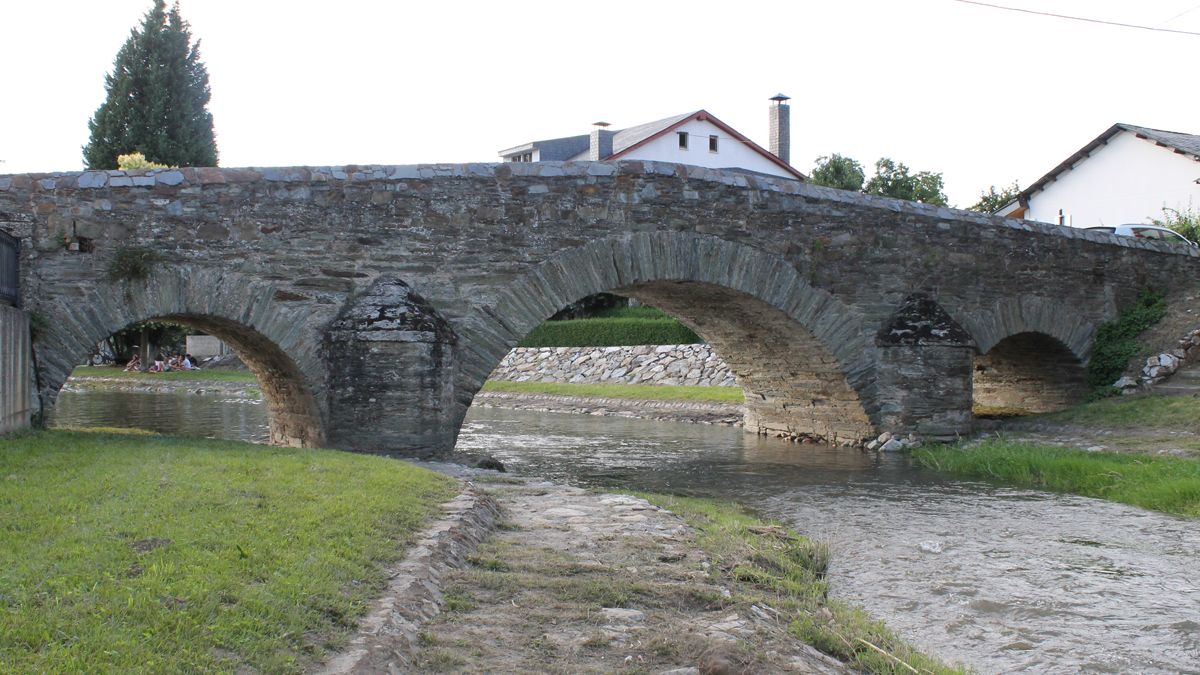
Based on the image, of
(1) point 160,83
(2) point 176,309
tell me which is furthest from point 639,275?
(1) point 160,83

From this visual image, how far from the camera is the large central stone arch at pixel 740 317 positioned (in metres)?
10.7

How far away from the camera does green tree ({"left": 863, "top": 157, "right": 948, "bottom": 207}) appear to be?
Result: 35.3 m

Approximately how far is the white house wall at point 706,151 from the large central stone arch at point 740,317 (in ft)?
73.9

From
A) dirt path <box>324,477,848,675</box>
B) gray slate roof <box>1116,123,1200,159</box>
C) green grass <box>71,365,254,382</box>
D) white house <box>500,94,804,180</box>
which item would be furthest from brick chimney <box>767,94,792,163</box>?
dirt path <box>324,477,848,675</box>

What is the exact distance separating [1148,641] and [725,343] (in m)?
9.73

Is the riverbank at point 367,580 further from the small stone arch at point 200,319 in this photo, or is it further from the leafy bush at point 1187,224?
the leafy bush at point 1187,224

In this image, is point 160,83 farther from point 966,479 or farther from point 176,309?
point 966,479

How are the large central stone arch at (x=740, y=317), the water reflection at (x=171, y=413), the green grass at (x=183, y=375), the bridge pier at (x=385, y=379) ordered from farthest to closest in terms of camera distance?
the green grass at (x=183, y=375)
the water reflection at (x=171, y=413)
the large central stone arch at (x=740, y=317)
the bridge pier at (x=385, y=379)

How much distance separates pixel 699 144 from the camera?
124 feet

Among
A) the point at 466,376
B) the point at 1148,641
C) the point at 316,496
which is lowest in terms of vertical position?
the point at 1148,641

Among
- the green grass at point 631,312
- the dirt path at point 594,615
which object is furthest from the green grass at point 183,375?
the dirt path at point 594,615

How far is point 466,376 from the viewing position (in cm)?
1042

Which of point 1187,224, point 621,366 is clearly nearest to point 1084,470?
point 1187,224

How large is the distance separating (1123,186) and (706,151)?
14.7 metres
